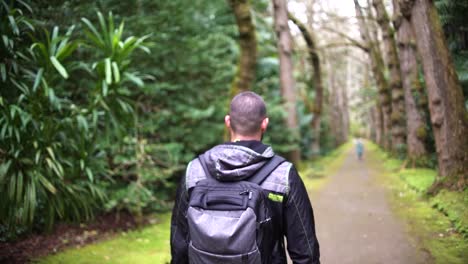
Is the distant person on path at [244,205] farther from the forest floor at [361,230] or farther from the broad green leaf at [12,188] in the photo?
the forest floor at [361,230]

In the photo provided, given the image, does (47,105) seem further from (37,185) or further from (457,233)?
(457,233)

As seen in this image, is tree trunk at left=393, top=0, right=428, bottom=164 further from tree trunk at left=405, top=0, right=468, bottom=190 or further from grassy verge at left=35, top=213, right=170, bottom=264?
grassy verge at left=35, top=213, right=170, bottom=264

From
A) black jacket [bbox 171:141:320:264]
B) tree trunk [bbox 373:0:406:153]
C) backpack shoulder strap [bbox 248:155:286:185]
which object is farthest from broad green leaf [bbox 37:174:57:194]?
tree trunk [bbox 373:0:406:153]

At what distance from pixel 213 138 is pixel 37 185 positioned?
5.60 meters

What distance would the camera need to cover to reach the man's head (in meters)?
2.10

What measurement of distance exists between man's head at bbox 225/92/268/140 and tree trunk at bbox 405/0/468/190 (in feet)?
17.3

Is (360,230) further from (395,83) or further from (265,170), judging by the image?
(395,83)

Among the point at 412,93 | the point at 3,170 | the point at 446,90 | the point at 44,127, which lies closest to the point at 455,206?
the point at 446,90

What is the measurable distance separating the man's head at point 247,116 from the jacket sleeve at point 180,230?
44 cm

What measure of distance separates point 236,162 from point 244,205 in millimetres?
234

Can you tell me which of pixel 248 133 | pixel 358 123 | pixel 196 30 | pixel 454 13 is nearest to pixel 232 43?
pixel 196 30

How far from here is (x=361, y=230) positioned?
6.08 m

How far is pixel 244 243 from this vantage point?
1.83m

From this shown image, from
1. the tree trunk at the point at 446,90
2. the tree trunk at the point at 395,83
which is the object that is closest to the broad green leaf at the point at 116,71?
the tree trunk at the point at 446,90
